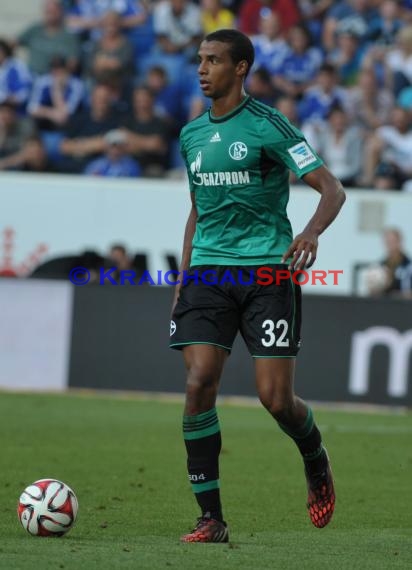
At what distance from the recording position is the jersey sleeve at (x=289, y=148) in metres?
6.59

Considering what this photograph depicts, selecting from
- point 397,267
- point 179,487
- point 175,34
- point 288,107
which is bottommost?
point 179,487

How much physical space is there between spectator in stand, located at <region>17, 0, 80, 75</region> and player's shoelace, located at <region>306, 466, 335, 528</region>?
14168mm

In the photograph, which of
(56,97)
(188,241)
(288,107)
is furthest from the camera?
(56,97)

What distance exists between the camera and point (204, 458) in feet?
21.5

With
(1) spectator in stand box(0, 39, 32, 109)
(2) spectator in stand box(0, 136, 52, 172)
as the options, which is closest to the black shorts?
(2) spectator in stand box(0, 136, 52, 172)

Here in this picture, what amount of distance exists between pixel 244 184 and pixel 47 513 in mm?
1980

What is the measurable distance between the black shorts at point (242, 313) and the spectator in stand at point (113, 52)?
42.5 feet

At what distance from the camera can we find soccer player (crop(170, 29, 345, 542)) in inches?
258

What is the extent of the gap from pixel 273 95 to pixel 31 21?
19.9 feet

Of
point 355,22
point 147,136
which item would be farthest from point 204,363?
point 355,22

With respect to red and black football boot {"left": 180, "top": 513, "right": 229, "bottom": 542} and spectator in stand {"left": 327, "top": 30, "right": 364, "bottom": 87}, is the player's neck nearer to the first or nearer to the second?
red and black football boot {"left": 180, "top": 513, "right": 229, "bottom": 542}

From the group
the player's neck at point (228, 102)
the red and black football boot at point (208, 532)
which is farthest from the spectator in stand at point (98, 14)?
the red and black football boot at point (208, 532)

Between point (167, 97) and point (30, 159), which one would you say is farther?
point (167, 97)

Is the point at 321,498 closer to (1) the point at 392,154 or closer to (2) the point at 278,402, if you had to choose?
(2) the point at 278,402
